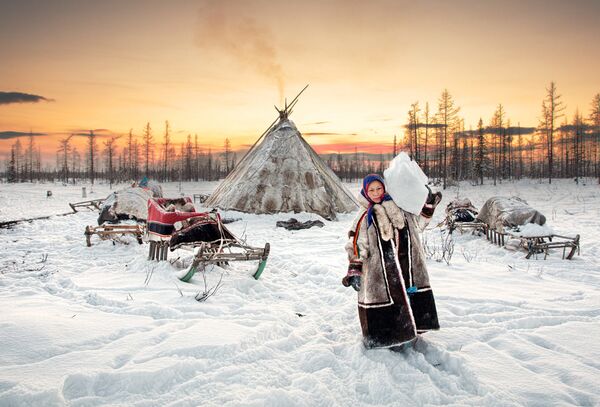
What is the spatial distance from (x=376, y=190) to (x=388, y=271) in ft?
2.30

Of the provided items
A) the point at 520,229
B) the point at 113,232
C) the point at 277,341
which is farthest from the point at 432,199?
the point at 113,232

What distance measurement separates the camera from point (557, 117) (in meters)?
30.4

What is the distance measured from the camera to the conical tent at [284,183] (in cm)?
1285

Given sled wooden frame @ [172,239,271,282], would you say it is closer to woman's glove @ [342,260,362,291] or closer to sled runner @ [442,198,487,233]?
woman's glove @ [342,260,362,291]

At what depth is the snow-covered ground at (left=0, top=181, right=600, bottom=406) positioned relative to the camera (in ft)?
7.73

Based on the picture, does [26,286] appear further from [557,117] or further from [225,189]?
[557,117]

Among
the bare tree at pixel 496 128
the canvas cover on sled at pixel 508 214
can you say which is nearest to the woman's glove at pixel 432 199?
the canvas cover on sled at pixel 508 214

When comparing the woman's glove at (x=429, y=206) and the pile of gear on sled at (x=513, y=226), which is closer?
the woman's glove at (x=429, y=206)

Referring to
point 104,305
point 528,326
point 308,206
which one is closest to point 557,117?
point 308,206

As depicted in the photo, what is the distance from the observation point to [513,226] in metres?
8.52

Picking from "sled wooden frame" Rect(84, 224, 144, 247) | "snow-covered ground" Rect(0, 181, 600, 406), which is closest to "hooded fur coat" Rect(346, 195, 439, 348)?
"snow-covered ground" Rect(0, 181, 600, 406)

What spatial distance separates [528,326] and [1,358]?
4646 millimetres

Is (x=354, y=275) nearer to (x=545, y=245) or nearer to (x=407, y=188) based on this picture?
(x=407, y=188)

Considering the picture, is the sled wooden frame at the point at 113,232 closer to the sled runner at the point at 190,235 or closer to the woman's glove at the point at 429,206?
the sled runner at the point at 190,235
